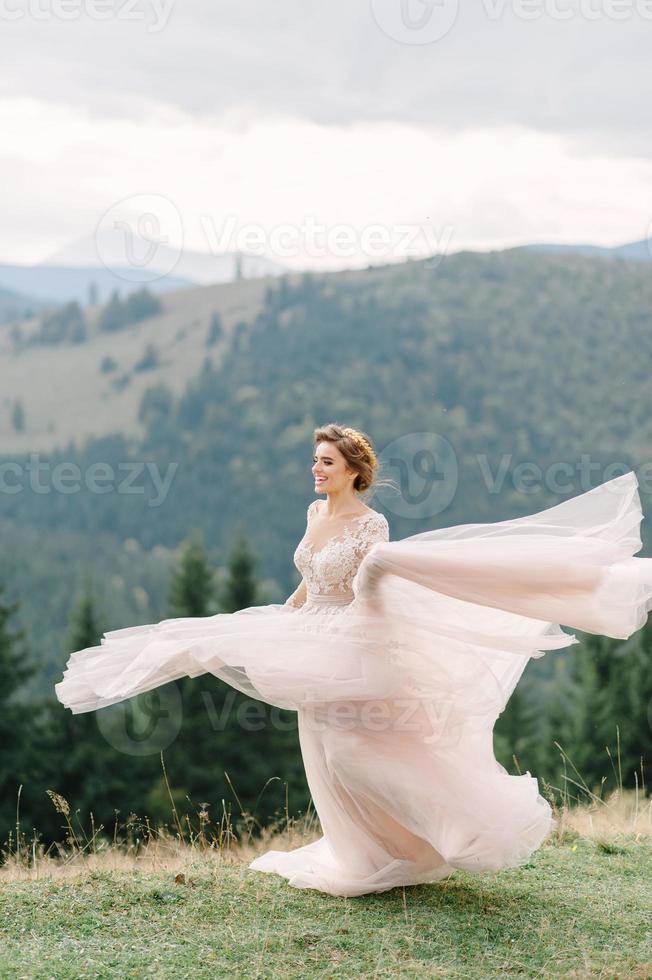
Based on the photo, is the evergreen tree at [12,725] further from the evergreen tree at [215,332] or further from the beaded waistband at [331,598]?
the evergreen tree at [215,332]

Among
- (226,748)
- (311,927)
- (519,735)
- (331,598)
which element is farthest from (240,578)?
(311,927)

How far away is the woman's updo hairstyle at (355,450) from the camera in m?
7.35

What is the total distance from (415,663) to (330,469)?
1437 millimetres

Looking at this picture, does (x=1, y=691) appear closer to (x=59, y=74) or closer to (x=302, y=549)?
(x=302, y=549)

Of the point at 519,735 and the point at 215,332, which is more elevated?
the point at 215,332

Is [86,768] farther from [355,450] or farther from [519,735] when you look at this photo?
[355,450]

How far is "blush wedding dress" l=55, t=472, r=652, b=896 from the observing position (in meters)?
6.32

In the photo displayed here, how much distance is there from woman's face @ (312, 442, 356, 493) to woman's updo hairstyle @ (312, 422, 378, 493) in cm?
4

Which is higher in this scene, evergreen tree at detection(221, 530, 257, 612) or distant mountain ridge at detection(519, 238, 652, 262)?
distant mountain ridge at detection(519, 238, 652, 262)

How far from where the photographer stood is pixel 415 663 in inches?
262

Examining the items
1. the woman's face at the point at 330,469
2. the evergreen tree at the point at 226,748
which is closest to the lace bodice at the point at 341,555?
the woman's face at the point at 330,469

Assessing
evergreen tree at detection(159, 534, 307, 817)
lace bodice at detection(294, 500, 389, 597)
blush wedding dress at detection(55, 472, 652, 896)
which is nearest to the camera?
blush wedding dress at detection(55, 472, 652, 896)

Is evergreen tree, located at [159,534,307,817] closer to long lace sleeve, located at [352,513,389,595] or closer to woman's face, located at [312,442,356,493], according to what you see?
woman's face, located at [312,442,356,493]

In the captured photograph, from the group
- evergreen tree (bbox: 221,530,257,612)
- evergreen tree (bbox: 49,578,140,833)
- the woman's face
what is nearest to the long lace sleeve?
the woman's face
